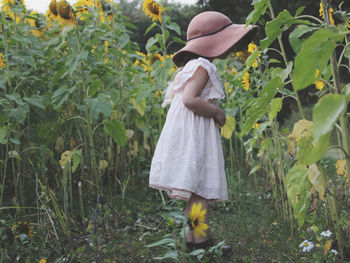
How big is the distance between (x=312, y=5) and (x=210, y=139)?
4031mm

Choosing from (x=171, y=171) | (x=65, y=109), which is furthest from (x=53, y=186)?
(x=171, y=171)

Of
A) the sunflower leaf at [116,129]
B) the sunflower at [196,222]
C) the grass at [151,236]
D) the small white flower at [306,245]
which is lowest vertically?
the grass at [151,236]

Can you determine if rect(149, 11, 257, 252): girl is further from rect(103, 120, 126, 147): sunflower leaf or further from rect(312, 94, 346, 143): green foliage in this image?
rect(312, 94, 346, 143): green foliage

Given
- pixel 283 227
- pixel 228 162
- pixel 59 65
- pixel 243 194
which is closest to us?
pixel 283 227

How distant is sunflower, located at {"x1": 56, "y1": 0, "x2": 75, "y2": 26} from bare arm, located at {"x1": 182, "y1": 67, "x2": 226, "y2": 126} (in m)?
1.03

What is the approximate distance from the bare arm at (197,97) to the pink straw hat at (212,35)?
0.52 ft

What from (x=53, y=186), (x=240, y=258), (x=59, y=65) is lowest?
(x=240, y=258)

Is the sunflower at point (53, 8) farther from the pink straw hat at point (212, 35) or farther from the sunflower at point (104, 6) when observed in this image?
the pink straw hat at point (212, 35)

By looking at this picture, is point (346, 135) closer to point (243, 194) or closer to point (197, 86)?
point (197, 86)

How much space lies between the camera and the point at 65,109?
111 inches

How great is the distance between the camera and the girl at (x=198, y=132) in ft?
5.75

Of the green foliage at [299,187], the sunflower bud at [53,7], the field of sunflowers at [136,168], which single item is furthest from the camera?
the sunflower bud at [53,7]

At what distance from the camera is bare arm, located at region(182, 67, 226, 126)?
1.76 meters

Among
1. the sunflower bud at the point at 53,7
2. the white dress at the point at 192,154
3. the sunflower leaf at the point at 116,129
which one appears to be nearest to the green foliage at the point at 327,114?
the white dress at the point at 192,154
